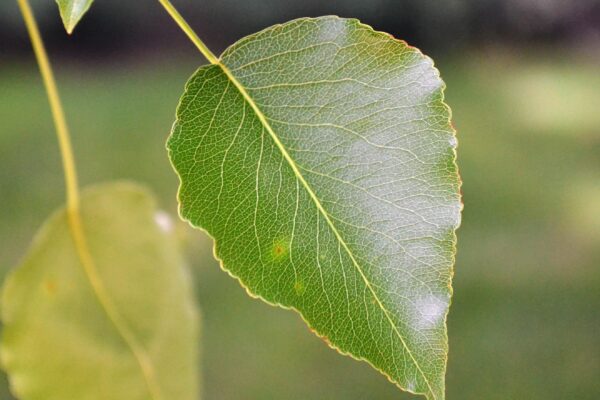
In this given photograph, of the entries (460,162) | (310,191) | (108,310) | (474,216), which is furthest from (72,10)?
(460,162)

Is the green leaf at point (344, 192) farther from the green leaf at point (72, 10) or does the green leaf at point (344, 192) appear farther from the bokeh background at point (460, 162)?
the bokeh background at point (460, 162)

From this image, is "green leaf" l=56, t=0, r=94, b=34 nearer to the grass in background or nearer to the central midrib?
the central midrib

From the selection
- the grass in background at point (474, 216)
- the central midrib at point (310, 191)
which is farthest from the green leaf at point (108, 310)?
the grass in background at point (474, 216)

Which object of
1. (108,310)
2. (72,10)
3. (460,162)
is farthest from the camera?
(460,162)

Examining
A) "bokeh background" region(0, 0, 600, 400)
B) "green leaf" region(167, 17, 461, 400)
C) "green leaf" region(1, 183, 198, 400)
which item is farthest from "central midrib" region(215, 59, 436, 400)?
"bokeh background" region(0, 0, 600, 400)

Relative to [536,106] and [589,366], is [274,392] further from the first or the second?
[536,106]

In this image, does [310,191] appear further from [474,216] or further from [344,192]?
[474,216]
